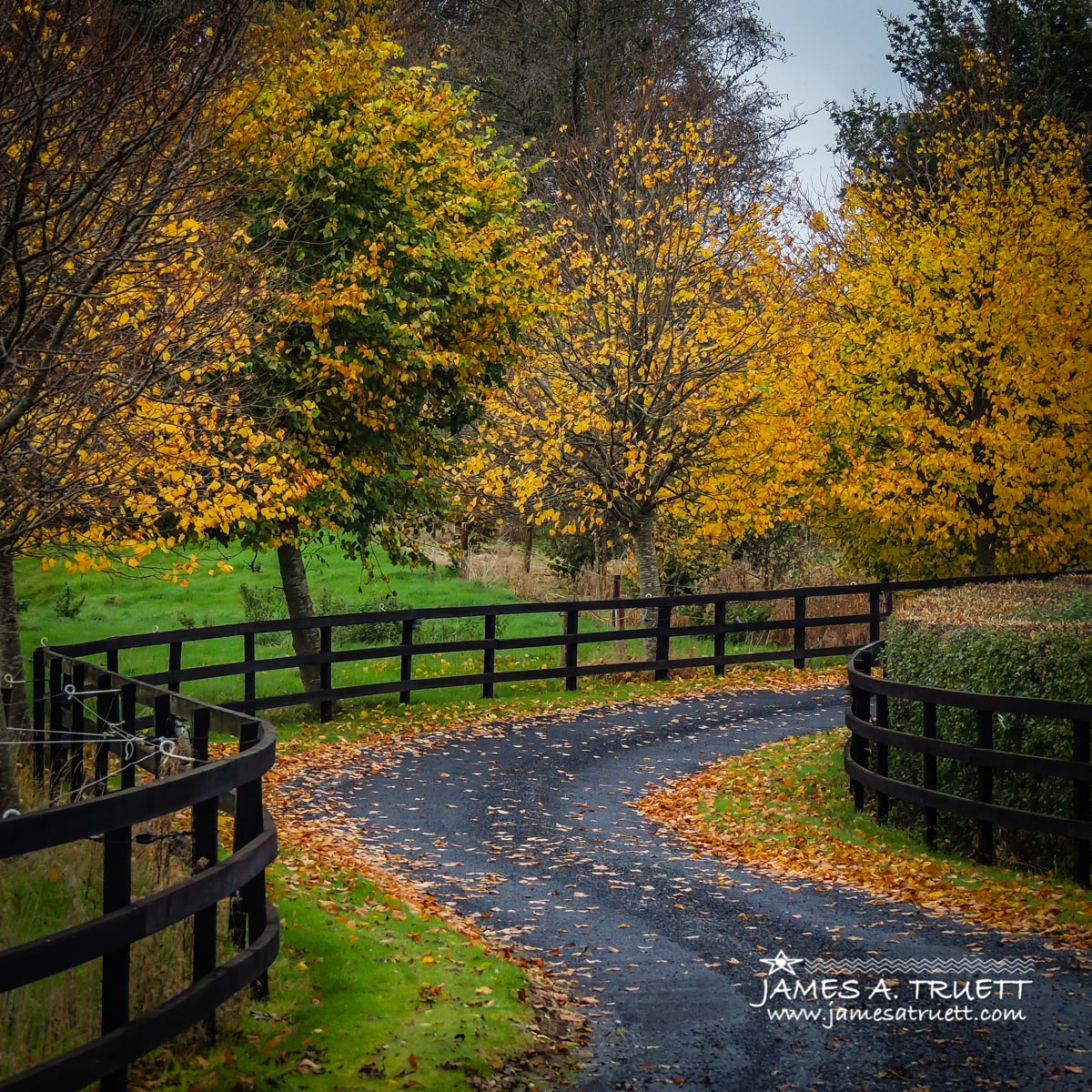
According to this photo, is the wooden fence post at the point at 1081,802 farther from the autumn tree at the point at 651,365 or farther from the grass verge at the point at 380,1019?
the autumn tree at the point at 651,365

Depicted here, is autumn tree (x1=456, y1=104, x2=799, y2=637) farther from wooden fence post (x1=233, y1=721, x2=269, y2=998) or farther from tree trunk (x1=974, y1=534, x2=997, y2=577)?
wooden fence post (x1=233, y1=721, x2=269, y2=998)

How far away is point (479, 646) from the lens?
64.0ft

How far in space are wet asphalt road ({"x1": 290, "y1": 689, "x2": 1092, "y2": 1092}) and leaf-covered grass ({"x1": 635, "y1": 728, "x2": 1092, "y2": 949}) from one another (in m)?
0.35

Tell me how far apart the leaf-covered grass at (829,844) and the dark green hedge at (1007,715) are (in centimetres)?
58

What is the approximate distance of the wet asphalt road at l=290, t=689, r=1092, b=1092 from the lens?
19.5 ft

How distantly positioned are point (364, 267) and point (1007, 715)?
968cm

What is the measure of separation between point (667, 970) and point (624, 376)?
632 inches

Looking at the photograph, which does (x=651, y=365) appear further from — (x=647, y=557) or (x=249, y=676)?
(x=249, y=676)

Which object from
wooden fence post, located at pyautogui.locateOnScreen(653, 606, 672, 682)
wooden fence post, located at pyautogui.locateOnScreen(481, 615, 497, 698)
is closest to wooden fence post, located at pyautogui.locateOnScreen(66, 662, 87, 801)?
wooden fence post, located at pyautogui.locateOnScreen(481, 615, 497, 698)

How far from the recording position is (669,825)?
12.0 m

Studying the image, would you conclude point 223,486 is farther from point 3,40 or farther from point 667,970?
point 667,970

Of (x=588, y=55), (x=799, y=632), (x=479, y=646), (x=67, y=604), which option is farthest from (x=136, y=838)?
(x=588, y=55)

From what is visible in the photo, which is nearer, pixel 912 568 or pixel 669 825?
pixel 669 825

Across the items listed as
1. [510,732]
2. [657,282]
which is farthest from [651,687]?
[657,282]
